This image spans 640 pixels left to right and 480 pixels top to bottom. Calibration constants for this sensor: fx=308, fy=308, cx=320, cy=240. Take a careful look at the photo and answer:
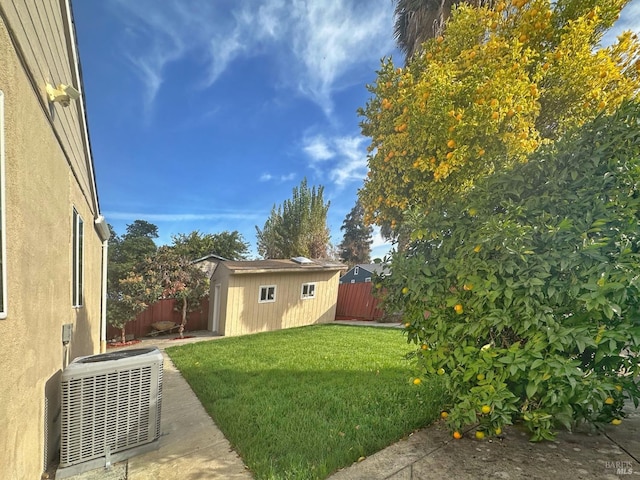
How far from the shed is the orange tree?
957 cm

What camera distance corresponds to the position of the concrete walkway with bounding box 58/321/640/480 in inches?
85.4

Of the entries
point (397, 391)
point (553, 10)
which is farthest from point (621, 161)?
point (397, 391)

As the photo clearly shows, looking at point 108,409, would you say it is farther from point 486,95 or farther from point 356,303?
point 356,303

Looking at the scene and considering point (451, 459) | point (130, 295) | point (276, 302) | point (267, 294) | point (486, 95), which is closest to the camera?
point (451, 459)

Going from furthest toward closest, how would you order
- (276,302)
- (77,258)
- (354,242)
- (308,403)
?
(354,242) < (276,302) < (77,258) < (308,403)

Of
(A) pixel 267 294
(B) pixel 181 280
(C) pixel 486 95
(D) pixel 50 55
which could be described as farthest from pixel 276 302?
(C) pixel 486 95

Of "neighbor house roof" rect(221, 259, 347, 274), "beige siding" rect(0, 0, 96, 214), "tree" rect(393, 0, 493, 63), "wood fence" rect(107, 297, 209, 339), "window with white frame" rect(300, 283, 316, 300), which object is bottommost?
"wood fence" rect(107, 297, 209, 339)

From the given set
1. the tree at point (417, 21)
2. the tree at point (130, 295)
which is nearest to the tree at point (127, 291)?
the tree at point (130, 295)

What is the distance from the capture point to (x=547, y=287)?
2.12 m

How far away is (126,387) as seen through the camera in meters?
2.76

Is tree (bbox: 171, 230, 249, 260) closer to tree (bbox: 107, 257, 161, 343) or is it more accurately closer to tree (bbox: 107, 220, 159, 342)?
tree (bbox: 107, 220, 159, 342)

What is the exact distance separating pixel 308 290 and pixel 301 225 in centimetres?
1065

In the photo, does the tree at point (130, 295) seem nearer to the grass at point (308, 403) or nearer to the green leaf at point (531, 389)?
the grass at point (308, 403)

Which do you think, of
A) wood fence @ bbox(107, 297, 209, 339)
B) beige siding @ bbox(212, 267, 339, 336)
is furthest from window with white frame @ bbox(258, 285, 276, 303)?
wood fence @ bbox(107, 297, 209, 339)
